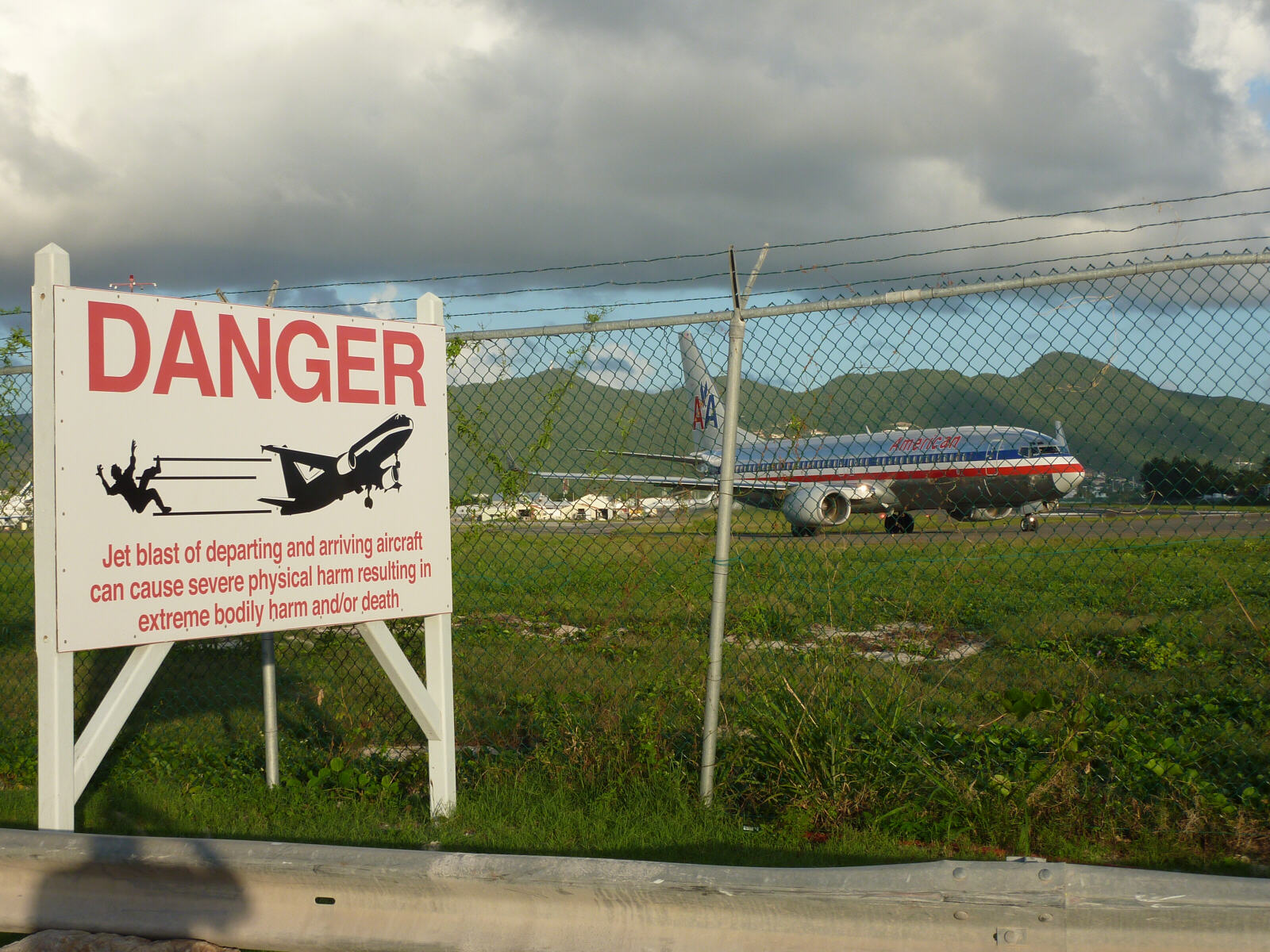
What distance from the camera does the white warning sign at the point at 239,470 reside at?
3615 millimetres

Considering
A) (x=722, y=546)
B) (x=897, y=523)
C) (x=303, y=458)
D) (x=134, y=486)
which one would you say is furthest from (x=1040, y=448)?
(x=134, y=486)

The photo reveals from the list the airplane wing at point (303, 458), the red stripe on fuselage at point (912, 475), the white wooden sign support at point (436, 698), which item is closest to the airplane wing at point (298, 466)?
the airplane wing at point (303, 458)

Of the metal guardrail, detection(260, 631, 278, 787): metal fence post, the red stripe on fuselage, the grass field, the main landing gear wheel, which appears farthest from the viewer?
the main landing gear wheel

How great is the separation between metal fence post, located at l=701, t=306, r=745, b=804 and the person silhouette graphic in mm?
2171

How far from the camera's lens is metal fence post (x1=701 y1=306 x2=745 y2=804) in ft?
13.8

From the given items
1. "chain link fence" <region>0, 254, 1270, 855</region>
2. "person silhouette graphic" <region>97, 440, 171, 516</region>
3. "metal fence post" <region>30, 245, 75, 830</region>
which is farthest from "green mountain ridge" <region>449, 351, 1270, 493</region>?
"metal fence post" <region>30, 245, 75, 830</region>

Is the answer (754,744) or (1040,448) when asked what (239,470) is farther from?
(1040,448)

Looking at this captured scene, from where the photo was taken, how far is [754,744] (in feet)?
14.8

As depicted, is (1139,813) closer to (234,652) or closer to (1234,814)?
(1234,814)

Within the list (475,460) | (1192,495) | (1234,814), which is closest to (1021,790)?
(1234,814)

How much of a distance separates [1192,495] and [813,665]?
175 cm

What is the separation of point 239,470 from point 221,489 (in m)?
0.10

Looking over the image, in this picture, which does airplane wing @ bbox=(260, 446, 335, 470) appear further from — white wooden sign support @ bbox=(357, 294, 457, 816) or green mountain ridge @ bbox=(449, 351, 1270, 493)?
green mountain ridge @ bbox=(449, 351, 1270, 493)

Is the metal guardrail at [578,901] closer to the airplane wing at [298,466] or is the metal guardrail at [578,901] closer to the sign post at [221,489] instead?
the sign post at [221,489]
